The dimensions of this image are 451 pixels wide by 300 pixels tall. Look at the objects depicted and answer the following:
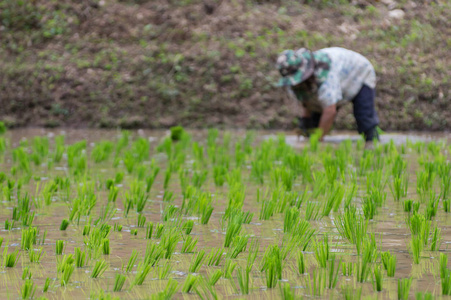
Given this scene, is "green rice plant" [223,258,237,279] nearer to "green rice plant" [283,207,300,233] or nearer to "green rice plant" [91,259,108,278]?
"green rice plant" [91,259,108,278]

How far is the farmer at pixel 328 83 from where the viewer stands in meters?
6.88

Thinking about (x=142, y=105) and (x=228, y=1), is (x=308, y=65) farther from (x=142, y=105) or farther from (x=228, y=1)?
(x=228, y=1)

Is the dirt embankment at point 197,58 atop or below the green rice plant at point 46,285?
below

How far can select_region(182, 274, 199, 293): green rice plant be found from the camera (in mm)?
1763

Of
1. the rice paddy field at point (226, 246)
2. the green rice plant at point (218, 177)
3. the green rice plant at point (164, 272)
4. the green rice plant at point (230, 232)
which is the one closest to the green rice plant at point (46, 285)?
the rice paddy field at point (226, 246)

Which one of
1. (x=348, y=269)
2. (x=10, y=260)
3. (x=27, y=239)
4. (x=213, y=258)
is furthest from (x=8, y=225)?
(x=348, y=269)

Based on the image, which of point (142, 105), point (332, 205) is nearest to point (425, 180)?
point (332, 205)

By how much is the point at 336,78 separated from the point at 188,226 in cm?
484

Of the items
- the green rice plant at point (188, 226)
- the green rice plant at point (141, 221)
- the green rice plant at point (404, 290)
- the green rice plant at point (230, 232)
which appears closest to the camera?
the green rice plant at point (404, 290)

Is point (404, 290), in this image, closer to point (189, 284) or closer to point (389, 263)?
point (389, 263)

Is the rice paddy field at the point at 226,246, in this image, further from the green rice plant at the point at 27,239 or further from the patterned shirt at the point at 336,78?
the patterned shirt at the point at 336,78

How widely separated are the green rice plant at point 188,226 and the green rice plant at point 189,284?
0.66 metres

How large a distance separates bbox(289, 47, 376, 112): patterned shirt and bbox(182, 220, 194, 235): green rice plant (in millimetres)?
4667

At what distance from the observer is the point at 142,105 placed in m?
11.0
